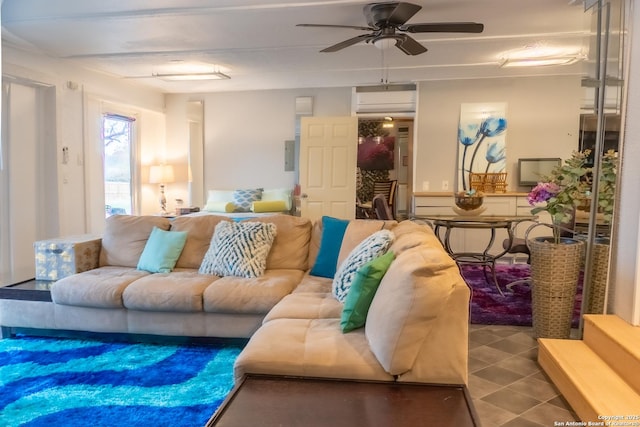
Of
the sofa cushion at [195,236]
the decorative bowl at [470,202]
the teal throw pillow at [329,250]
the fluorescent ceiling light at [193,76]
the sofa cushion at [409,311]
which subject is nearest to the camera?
the sofa cushion at [409,311]

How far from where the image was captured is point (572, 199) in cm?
297

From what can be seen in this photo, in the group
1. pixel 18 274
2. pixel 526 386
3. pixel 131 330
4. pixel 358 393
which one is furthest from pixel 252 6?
pixel 18 274

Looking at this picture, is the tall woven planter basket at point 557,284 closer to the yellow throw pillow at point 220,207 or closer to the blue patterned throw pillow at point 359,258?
the blue patterned throw pillow at point 359,258

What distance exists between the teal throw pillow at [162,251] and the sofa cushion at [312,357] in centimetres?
160

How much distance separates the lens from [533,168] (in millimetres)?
5812

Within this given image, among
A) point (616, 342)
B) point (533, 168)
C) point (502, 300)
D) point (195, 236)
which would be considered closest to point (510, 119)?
point (533, 168)

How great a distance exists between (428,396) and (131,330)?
2.17 metres

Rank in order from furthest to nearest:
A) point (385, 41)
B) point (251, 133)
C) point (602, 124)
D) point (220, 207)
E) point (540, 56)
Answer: point (251, 133) → point (220, 207) → point (540, 56) → point (385, 41) → point (602, 124)

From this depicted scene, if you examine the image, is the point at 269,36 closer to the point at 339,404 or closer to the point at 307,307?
the point at 307,307

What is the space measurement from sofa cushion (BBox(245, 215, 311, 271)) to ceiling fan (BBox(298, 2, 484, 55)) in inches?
57.6

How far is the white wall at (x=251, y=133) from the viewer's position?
22.0 feet

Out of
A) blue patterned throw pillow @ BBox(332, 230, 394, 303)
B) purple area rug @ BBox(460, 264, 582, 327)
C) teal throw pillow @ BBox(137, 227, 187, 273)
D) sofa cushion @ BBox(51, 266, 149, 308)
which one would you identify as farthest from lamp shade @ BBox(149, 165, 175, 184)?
blue patterned throw pillow @ BBox(332, 230, 394, 303)

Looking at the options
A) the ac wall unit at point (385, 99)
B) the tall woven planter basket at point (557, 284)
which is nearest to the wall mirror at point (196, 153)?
the ac wall unit at point (385, 99)

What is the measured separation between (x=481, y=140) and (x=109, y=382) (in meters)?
5.21
